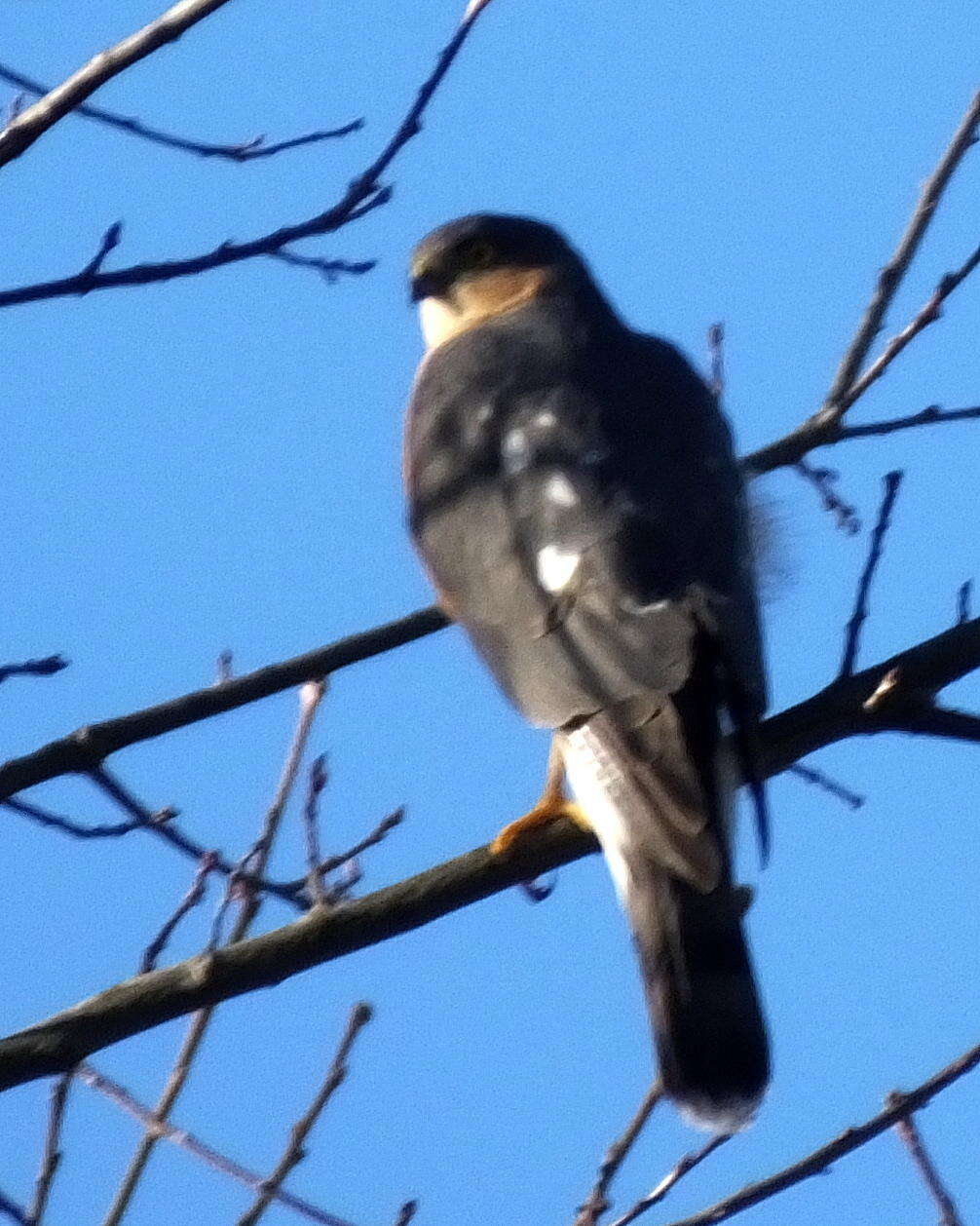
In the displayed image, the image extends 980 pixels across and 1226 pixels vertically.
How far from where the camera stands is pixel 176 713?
299cm

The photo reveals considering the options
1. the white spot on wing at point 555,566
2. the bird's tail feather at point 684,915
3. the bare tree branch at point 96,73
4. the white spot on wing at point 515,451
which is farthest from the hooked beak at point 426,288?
the bare tree branch at point 96,73

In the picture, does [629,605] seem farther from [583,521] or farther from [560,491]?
[560,491]

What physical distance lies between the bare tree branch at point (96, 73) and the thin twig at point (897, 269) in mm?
1645

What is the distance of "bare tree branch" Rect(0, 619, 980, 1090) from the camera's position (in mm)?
2561

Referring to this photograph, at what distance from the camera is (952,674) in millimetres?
3014

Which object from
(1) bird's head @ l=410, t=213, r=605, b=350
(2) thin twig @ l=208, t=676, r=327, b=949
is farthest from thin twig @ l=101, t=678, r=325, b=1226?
(1) bird's head @ l=410, t=213, r=605, b=350

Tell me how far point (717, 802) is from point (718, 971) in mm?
282

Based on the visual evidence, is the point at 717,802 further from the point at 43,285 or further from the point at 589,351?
the point at 589,351

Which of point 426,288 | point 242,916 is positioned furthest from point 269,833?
point 426,288

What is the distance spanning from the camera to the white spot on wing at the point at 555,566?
3441 millimetres

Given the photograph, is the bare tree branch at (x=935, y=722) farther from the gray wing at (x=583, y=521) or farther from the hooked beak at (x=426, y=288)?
the hooked beak at (x=426, y=288)

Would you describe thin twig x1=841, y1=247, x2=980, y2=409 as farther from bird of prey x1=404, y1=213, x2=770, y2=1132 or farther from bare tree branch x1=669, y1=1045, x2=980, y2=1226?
bare tree branch x1=669, y1=1045, x2=980, y2=1226

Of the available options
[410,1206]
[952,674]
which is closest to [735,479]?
[952,674]

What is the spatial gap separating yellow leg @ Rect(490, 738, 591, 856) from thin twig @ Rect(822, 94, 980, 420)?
859 mm
